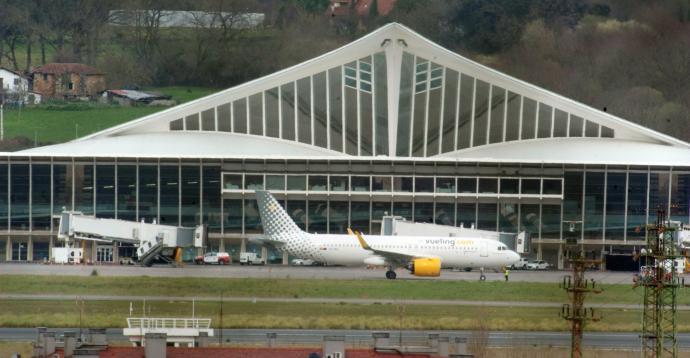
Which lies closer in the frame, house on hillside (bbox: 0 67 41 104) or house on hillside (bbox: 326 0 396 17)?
house on hillside (bbox: 326 0 396 17)

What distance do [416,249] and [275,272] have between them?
626 cm

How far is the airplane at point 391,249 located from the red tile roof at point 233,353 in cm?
3572

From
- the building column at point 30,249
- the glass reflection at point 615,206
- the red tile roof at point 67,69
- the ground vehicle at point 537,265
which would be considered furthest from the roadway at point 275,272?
the red tile roof at point 67,69

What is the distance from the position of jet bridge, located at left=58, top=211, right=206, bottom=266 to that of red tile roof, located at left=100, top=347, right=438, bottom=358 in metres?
43.0

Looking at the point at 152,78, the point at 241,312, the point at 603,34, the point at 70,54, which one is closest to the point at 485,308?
the point at 241,312

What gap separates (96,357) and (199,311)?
21.4 metres

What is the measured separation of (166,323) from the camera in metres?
66.3

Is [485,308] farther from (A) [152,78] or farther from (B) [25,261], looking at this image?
(A) [152,78]

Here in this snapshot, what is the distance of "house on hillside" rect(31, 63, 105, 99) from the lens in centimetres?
14112

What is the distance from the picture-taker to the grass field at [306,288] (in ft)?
276

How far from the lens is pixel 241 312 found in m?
77.3

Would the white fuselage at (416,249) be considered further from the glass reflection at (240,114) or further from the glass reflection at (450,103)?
the glass reflection at (240,114)

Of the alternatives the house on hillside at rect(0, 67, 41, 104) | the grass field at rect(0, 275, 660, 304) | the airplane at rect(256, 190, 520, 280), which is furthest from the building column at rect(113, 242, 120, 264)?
the house on hillside at rect(0, 67, 41, 104)

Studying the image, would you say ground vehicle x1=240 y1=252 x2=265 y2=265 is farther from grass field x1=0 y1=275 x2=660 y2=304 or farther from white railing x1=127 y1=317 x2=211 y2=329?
white railing x1=127 y1=317 x2=211 y2=329
